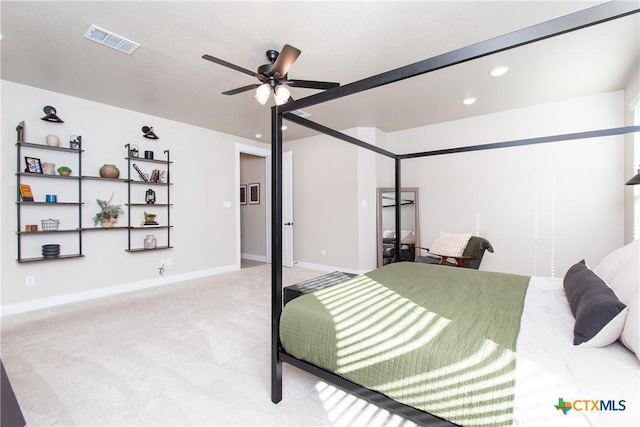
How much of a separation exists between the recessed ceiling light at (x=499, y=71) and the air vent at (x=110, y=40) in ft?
11.4

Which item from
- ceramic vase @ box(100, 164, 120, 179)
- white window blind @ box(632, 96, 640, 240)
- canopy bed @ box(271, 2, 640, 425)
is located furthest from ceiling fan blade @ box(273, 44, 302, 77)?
white window blind @ box(632, 96, 640, 240)

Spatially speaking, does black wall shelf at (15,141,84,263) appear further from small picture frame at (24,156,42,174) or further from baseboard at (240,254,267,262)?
baseboard at (240,254,267,262)

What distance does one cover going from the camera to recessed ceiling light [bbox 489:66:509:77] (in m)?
2.89

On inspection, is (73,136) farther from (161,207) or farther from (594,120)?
(594,120)

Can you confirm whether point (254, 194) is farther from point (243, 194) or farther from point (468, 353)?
point (468, 353)

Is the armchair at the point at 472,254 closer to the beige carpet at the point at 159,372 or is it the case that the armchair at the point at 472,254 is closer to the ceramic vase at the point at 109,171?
the beige carpet at the point at 159,372

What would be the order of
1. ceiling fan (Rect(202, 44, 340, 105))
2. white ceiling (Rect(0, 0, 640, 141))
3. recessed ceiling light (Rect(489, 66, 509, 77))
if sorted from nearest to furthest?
white ceiling (Rect(0, 0, 640, 141)) < ceiling fan (Rect(202, 44, 340, 105)) < recessed ceiling light (Rect(489, 66, 509, 77))

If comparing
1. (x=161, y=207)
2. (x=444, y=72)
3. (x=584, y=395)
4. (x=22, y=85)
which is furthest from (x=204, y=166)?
(x=584, y=395)

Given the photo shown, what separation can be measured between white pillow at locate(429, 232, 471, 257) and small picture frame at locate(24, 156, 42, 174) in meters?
5.15

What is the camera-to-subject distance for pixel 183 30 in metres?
2.28

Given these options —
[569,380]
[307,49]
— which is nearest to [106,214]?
[307,49]

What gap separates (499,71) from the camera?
295 cm

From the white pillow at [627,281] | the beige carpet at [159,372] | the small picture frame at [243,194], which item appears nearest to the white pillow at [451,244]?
the white pillow at [627,281]

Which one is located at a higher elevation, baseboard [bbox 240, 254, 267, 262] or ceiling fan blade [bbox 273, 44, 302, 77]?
ceiling fan blade [bbox 273, 44, 302, 77]
